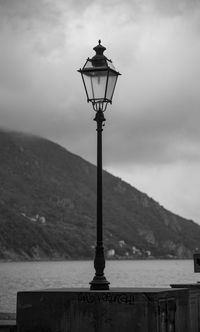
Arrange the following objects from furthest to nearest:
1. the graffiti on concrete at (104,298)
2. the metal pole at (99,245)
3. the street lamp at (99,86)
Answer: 1. the street lamp at (99,86)
2. the metal pole at (99,245)
3. the graffiti on concrete at (104,298)

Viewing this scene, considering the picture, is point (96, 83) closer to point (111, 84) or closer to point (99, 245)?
point (111, 84)

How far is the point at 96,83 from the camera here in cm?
1659

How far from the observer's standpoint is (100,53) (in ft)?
56.8

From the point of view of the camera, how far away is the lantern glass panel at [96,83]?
1655 centimetres

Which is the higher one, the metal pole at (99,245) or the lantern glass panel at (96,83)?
the lantern glass panel at (96,83)

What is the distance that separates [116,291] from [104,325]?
682mm

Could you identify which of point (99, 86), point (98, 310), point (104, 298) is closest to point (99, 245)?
point (104, 298)

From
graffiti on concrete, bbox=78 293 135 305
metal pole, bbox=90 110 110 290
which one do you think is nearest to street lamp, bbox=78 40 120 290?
metal pole, bbox=90 110 110 290

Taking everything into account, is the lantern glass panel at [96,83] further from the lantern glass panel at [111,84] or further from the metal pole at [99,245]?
the metal pole at [99,245]

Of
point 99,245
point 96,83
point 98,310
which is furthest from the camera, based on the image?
point 96,83

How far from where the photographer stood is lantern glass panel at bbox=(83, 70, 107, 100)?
16547 millimetres

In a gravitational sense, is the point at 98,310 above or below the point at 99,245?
below

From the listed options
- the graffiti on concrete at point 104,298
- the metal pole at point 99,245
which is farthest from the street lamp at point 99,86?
the graffiti on concrete at point 104,298

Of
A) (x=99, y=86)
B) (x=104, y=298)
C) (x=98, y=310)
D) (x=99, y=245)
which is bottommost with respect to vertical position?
(x=98, y=310)
